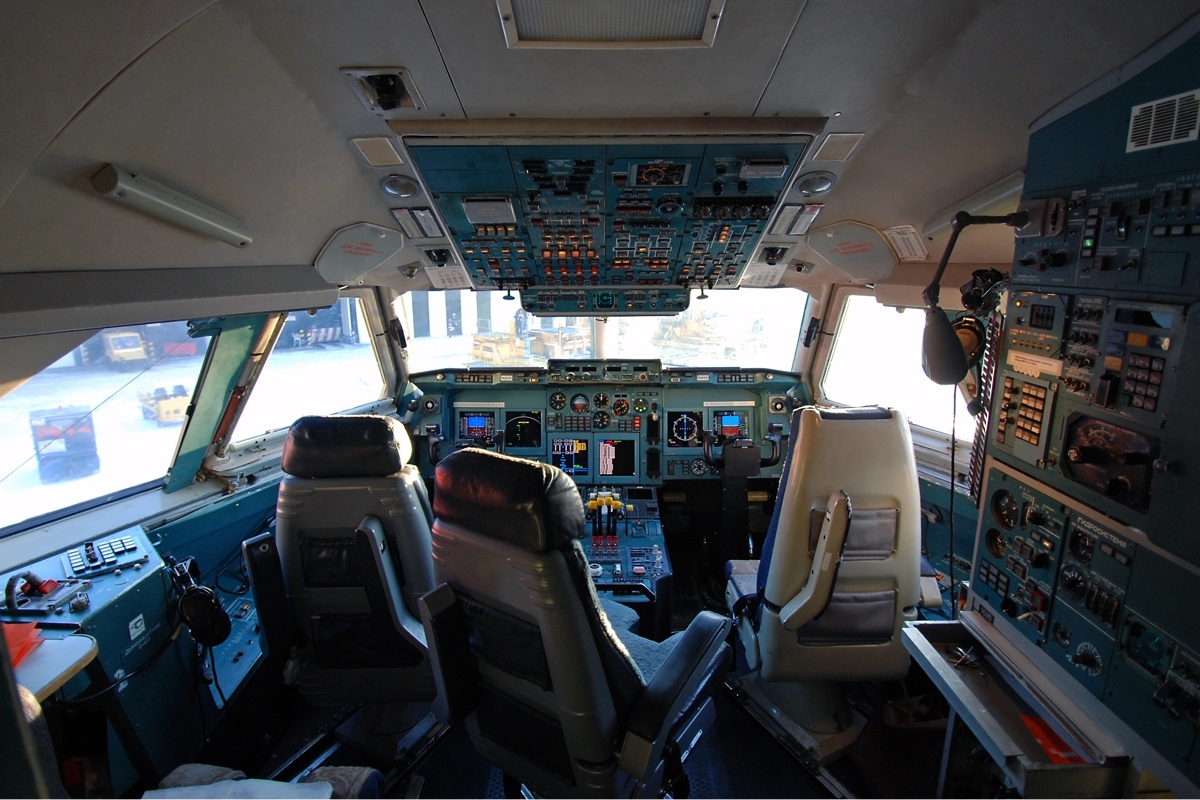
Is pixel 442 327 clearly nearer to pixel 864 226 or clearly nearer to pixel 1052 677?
pixel 864 226

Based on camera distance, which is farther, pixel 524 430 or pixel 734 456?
pixel 524 430

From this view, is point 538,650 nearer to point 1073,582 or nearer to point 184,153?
point 1073,582

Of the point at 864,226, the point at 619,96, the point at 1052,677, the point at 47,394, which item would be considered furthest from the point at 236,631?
the point at 864,226

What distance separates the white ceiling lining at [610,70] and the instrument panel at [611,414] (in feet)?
8.44

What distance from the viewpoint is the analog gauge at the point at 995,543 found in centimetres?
173

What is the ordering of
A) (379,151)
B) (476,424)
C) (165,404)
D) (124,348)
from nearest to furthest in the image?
(379,151)
(124,348)
(165,404)
(476,424)

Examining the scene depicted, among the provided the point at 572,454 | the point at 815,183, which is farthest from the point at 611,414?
the point at 815,183

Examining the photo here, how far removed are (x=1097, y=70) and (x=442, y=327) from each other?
4.47 metres

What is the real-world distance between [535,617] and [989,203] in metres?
2.39

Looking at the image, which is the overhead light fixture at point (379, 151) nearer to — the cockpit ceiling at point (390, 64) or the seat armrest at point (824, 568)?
the cockpit ceiling at point (390, 64)

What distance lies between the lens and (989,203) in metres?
2.26

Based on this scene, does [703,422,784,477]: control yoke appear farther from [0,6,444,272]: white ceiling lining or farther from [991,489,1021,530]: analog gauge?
[0,6,444,272]: white ceiling lining

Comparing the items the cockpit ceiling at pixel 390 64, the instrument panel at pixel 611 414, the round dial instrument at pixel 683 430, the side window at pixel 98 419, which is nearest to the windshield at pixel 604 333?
the instrument panel at pixel 611 414

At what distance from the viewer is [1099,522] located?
1.34 meters
